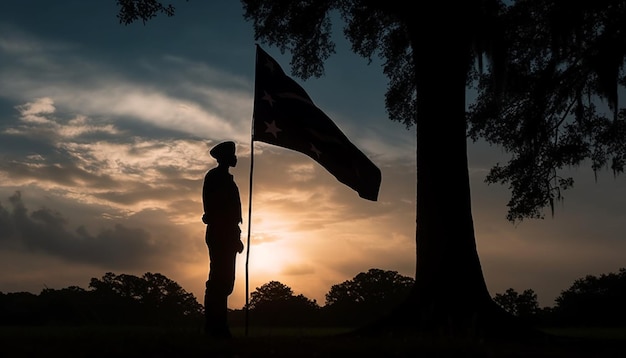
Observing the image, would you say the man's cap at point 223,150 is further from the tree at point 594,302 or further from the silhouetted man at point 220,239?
the tree at point 594,302

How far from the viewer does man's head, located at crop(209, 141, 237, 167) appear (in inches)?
405

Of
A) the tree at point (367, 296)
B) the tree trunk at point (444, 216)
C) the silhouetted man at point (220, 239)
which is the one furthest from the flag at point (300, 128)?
the tree at point (367, 296)

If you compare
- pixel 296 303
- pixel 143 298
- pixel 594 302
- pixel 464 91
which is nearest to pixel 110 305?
pixel 143 298

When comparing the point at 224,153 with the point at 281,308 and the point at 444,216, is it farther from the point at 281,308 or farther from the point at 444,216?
the point at 281,308

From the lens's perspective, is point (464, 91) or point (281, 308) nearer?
point (464, 91)

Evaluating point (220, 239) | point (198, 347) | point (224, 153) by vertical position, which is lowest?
point (198, 347)

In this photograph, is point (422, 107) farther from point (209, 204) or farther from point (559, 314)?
point (559, 314)

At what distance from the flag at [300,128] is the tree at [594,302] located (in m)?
16.8

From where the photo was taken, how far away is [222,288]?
10133mm

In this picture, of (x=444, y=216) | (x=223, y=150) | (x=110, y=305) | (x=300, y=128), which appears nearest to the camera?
(x=223, y=150)

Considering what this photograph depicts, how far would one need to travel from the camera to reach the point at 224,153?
1029cm

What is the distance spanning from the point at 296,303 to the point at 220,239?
15074mm

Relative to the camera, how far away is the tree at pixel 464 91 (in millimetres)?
12867

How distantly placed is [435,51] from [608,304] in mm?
17506
